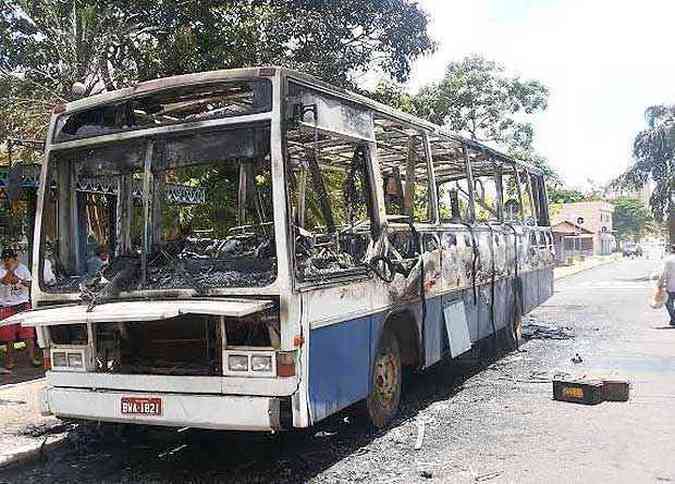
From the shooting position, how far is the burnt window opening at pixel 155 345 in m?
5.68

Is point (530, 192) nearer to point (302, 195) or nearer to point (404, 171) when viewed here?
point (404, 171)

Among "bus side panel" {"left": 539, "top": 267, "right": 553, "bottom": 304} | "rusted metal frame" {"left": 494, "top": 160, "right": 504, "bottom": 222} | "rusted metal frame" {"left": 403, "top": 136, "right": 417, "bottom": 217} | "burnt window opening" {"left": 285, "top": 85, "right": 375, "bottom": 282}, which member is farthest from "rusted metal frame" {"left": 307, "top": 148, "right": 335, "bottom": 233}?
"bus side panel" {"left": 539, "top": 267, "right": 553, "bottom": 304}

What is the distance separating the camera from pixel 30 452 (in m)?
6.33

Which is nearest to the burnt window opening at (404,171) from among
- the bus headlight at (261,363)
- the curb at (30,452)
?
the bus headlight at (261,363)

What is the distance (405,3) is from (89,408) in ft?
31.7

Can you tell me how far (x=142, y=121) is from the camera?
6207 mm

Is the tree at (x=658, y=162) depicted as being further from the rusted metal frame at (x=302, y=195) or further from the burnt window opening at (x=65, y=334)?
the burnt window opening at (x=65, y=334)

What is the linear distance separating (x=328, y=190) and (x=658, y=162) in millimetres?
→ 34437

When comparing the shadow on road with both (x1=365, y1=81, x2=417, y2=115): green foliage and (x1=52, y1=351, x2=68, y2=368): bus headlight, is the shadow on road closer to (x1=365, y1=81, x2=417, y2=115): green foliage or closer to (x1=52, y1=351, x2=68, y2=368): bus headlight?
(x1=52, y1=351, x2=68, y2=368): bus headlight

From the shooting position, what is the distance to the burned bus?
5.25 m

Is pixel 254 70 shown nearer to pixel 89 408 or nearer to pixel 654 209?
pixel 89 408

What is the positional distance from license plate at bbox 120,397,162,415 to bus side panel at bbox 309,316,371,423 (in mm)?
1117

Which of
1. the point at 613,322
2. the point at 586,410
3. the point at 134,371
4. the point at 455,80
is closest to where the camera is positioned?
the point at 134,371

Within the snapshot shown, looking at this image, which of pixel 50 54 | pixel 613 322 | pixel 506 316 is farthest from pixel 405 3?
pixel 613 322
